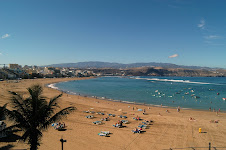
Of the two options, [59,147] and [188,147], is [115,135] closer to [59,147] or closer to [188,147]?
[59,147]

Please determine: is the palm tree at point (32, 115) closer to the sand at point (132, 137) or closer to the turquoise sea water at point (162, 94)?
the sand at point (132, 137)

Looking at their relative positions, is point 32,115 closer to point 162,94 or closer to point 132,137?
point 132,137

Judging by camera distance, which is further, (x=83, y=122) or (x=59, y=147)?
(x=83, y=122)

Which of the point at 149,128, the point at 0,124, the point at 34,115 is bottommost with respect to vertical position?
the point at 149,128

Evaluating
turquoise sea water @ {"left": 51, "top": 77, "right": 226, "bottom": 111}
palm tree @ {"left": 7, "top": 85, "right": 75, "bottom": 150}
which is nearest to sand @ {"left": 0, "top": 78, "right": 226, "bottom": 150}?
palm tree @ {"left": 7, "top": 85, "right": 75, "bottom": 150}

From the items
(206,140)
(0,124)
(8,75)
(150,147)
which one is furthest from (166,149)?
(8,75)

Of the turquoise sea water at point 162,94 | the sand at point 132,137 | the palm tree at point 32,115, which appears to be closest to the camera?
the palm tree at point 32,115

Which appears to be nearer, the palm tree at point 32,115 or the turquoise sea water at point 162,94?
the palm tree at point 32,115

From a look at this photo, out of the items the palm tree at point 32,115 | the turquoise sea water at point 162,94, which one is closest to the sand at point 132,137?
the palm tree at point 32,115

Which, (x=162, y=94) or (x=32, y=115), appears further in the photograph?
(x=162, y=94)

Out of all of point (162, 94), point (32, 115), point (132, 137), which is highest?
point (32, 115)

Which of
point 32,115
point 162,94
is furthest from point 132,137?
point 162,94

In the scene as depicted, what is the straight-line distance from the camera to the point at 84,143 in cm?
1254

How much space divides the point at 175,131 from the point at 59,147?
1107cm
